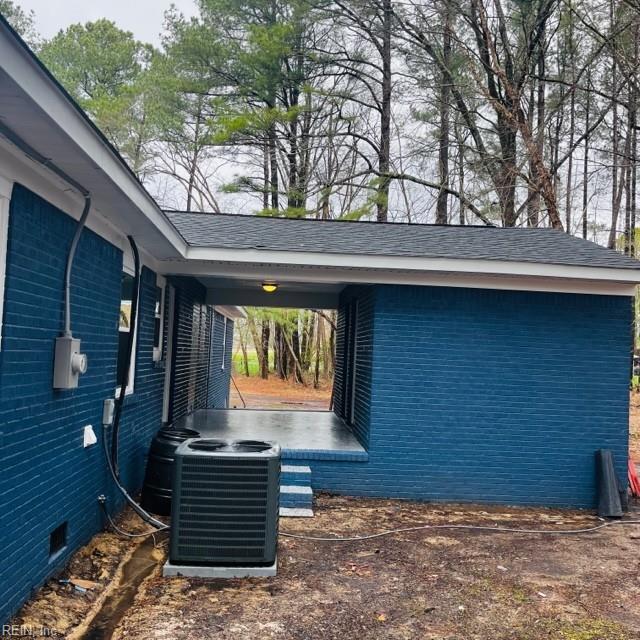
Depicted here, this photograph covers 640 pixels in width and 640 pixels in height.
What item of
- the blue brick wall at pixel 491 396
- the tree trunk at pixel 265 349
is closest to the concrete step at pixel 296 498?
the blue brick wall at pixel 491 396

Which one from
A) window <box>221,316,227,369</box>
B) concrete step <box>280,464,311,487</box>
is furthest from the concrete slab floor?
window <box>221,316,227,369</box>

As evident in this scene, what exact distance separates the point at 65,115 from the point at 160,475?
3506 mm

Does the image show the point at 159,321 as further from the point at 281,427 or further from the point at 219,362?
Result: the point at 219,362

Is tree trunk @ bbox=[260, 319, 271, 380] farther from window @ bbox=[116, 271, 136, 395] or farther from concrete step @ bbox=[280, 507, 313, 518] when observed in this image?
concrete step @ bbox=[280, 507, 313, 518]

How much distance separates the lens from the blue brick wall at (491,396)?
620 cm

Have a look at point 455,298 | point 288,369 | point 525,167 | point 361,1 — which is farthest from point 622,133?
point 288,369

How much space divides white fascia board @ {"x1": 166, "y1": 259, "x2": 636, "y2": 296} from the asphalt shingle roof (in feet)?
0.70

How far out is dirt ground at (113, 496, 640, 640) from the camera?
3.25m

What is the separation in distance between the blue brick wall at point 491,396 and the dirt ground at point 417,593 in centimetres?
101

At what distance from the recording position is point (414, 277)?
6141 mm

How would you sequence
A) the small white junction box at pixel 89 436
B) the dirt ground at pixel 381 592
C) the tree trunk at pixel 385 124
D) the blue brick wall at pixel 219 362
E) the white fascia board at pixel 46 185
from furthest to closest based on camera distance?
the tree trunk at pixel 385 124, the blue brick wall at pixel 219 362, the small white junction box at pixel 89 436, the dirt ground at pixel 381 592, the white fascia board at pixel 46 185

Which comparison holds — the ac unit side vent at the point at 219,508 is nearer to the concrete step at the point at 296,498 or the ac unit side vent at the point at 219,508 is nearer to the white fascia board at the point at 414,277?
the concrete step at the point at 296,498

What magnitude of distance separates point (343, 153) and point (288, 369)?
32.5 feet

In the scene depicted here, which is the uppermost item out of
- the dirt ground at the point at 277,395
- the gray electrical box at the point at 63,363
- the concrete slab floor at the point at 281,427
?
the gray electrical box at the point at 63,363
